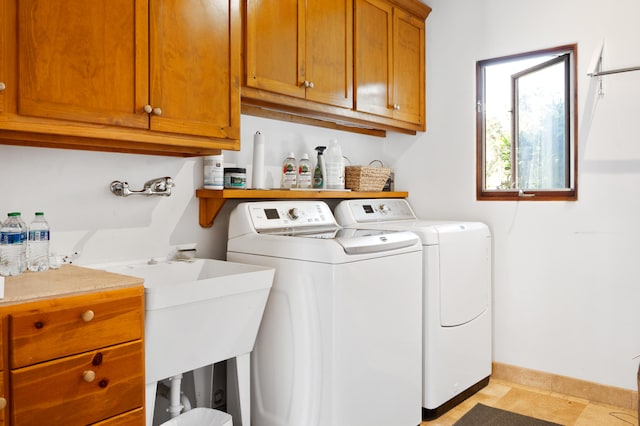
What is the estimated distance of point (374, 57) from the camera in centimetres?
284

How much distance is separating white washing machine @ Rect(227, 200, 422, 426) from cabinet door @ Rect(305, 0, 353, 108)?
0.69 m

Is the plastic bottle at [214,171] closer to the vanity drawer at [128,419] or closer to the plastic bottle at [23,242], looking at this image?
the plastic bottle at [23,242]

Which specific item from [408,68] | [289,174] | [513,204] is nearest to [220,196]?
[289,174]

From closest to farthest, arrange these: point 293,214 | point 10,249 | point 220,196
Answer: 1. point 10,249
2. point 220,196
3. point 293,214

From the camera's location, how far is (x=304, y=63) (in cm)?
238

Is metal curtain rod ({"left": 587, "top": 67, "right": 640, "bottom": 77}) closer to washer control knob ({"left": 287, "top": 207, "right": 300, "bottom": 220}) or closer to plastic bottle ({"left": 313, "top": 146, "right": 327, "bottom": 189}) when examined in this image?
plastic bottle ({"left": 313, "top": 146, "right": 327, "bottom": 189})

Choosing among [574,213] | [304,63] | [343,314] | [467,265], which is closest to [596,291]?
[574,213]

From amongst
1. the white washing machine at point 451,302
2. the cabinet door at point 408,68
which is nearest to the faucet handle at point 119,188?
the white washing machine at point 451,302

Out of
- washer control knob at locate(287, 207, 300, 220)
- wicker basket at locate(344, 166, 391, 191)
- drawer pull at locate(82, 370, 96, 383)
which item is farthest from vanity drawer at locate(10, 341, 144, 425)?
wicker basket at locate(344, 166, 391, 191)

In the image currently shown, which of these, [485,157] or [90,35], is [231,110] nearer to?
[90,35]

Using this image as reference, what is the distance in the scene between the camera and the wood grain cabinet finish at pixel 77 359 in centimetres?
120

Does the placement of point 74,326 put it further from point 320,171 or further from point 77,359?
point 320,171

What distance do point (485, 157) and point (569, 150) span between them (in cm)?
50

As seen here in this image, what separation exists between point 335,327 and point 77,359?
0.91 m
